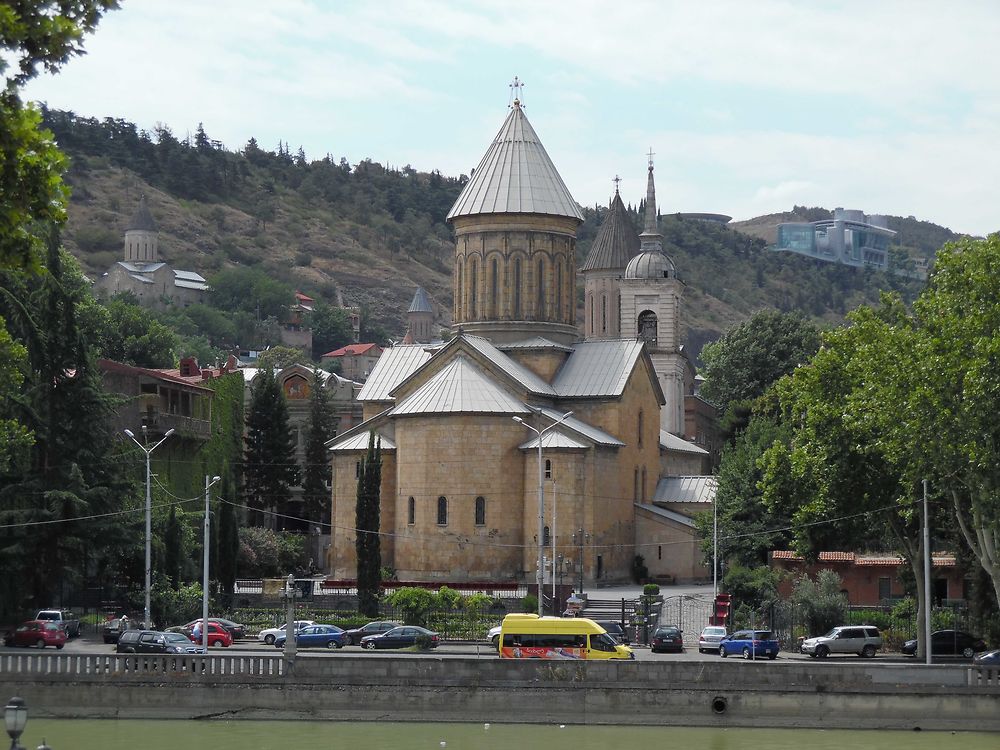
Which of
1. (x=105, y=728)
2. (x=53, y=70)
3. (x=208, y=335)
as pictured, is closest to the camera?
(x=53, y=70)

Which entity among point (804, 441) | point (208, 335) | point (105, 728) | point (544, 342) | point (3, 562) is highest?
point (208, 335)

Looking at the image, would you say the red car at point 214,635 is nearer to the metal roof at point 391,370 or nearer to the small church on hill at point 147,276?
the metal roof at point 391,370

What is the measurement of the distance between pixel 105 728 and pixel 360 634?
13563 mm

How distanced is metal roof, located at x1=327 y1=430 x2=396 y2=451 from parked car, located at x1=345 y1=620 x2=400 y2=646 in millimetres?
15501

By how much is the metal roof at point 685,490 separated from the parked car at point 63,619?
25827 millimetres

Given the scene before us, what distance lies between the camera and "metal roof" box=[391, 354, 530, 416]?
188 feet

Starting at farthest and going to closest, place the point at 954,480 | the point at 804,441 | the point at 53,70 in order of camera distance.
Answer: the point at 804,441, the point at 954,480, the point at 53,70

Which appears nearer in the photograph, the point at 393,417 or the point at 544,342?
the point at 393,417

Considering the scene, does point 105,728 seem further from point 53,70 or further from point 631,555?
point 631,555

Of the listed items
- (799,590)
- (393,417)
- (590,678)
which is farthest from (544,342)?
(590,678)

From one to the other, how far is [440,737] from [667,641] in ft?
45.5

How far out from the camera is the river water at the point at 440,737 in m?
29.6

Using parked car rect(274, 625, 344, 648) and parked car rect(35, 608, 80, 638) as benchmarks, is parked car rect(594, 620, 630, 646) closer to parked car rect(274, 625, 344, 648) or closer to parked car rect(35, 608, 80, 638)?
parked car rect(274, 625, 344, 648)

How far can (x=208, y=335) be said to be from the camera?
16162 cm
